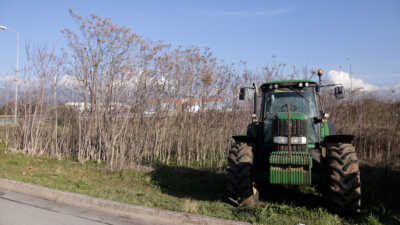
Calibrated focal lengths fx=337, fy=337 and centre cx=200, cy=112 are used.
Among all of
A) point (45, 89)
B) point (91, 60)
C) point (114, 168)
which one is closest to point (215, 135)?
point (114, 168)

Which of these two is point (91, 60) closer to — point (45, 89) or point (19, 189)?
point (45, 89)

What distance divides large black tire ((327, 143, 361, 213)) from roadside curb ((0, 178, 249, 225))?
191 cm

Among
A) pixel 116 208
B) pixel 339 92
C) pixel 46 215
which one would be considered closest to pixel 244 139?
pixel 339 92

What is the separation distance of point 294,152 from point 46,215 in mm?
4674

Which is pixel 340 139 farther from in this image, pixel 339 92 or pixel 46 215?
pixel 46 215

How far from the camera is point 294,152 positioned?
21.0ft

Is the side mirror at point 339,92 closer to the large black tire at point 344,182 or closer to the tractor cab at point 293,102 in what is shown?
the tractor cab at point 293,102

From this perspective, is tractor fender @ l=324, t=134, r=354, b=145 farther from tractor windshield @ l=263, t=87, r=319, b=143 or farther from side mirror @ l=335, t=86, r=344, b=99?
side mirror @ l=335, t=86, r=344, b=99

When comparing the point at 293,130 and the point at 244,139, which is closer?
the point at 293,130

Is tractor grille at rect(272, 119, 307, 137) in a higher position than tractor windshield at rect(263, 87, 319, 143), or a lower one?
lower

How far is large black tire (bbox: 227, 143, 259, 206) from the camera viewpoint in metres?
6.67

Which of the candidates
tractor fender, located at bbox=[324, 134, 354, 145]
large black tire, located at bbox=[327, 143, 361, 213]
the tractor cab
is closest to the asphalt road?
large black tire, located at bbox=[327, 143, 361, 213]

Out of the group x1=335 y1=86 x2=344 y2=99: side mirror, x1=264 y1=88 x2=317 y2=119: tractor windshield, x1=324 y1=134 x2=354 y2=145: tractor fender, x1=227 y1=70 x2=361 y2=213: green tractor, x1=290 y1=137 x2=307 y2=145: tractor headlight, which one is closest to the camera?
x1=227 y1=70 x2=361 y2=213: green tractor

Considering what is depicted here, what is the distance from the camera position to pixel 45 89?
1332 centimetres
